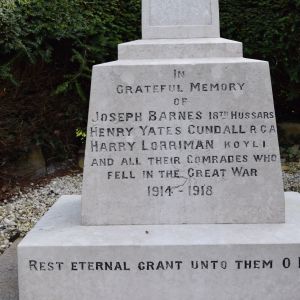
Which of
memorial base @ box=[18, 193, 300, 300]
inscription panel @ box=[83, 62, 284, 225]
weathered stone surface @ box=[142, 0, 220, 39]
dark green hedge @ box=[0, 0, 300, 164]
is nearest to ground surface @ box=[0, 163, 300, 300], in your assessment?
memorial base @ box=[18, 193, 300, 300]

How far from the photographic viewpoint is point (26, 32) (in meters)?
6.95

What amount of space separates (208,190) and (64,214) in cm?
103

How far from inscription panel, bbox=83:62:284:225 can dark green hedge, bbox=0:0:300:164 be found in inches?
152

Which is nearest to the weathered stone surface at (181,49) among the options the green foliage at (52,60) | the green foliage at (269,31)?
the green foliage at (52,60)

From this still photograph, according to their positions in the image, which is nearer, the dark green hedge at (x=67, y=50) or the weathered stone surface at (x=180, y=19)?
the weathered stone surface at (x=180, y=19)

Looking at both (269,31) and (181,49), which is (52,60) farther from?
(181,49)

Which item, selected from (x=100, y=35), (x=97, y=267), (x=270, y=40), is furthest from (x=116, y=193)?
(x=270, y=40)

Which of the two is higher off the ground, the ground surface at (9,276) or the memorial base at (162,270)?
the memorial base at (162,270)

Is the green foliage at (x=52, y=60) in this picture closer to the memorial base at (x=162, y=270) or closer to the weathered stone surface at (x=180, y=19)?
the weathered stone surface at (x=180, y=19)

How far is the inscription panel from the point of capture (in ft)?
10.5

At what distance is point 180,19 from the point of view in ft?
11.7

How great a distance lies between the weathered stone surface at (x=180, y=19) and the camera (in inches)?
140

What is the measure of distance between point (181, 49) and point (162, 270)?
4.54 feet

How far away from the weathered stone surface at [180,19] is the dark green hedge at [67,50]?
3.45 meters
